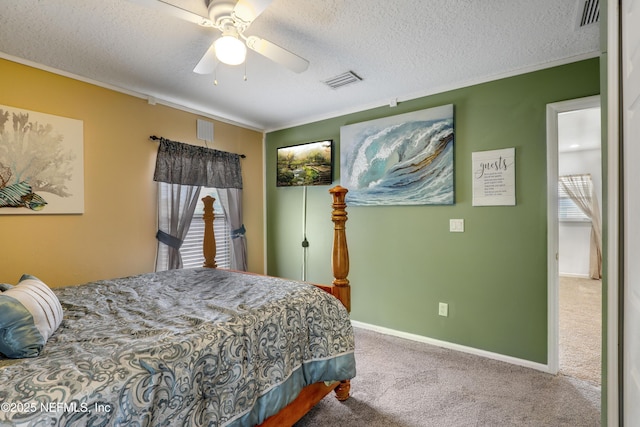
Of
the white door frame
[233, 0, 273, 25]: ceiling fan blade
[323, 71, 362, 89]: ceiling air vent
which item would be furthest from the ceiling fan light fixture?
the white door frame

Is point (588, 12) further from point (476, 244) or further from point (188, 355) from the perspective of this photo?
point (188, 355)

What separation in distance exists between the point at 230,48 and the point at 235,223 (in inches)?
94.8

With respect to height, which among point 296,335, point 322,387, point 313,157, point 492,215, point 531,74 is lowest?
point 322,387

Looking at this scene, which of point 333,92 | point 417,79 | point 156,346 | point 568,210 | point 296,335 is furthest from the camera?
point 568,210

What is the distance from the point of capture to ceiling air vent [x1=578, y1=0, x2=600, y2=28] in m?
1.68

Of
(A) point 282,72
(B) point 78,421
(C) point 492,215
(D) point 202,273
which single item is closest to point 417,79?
(A) point 282,72

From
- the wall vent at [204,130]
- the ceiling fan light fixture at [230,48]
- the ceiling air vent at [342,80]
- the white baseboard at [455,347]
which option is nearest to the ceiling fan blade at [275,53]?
the ceiling fan light fixture at [230,48]

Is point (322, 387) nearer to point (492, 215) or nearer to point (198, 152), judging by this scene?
point (492, 215)

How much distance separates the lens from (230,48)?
5.19ft

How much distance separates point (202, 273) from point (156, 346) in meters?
1.46

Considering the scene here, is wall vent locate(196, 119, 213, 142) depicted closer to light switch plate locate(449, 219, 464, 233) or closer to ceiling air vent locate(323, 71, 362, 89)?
ceiling air vent locate(323, 71, 362, 89)

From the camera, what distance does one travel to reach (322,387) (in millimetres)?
1906

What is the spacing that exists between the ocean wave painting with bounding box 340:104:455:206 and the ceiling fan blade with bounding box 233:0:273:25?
1.89 meters

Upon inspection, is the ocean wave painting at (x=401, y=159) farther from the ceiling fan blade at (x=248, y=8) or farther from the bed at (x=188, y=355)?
the ceiling fan blade at (x=248, y=8)
